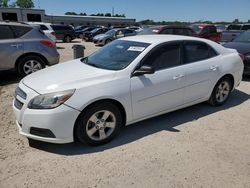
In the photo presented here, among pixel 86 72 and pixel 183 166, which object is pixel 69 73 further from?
pixel 183 166

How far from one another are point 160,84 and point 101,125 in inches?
46.2

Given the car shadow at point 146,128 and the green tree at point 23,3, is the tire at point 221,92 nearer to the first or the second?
the car shadow at point 146,128

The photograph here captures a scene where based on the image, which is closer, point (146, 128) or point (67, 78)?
point (67, 78)

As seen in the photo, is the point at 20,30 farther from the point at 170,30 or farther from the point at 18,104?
the point at 170,30

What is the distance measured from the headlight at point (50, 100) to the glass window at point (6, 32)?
4484 millimetres

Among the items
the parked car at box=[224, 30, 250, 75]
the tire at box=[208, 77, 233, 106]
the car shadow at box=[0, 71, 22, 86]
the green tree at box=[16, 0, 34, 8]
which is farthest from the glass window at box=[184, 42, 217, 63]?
the green tree at box=[16, 0, 34, 8]

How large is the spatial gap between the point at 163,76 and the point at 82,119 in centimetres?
154

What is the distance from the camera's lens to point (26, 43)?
7.27 meters

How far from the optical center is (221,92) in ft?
17.8

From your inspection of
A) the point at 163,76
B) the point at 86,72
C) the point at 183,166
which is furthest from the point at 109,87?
the point at 183,166

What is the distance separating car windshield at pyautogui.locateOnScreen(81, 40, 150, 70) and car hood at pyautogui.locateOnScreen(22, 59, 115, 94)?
205 mm

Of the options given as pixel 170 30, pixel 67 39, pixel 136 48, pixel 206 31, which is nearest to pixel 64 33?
pixel 67 39

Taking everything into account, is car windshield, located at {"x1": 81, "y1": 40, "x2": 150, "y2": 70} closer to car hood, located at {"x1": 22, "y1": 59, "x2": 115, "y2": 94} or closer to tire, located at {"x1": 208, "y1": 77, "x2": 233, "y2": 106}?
car hood, located at {"x1": 22, "y1": 59, "x2": 115, "y2": 94}

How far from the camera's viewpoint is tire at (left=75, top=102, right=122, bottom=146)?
3578 millimetres
